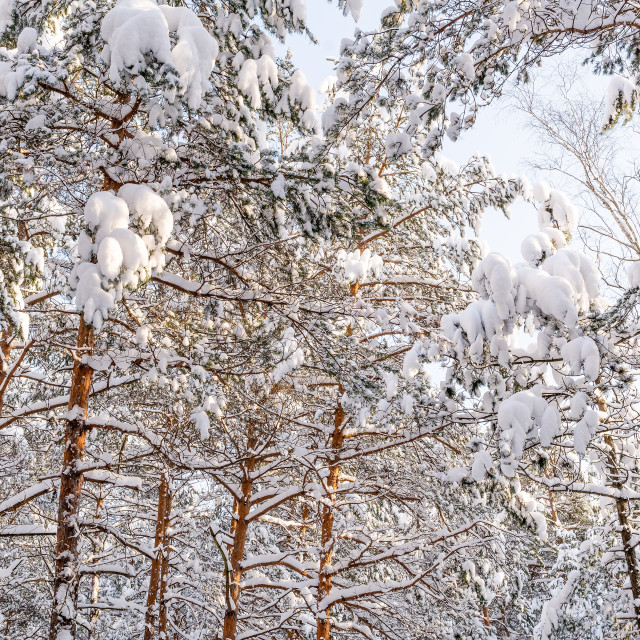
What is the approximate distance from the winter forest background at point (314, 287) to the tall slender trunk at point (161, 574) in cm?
8

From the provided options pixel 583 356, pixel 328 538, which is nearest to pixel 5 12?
pixel 583 356

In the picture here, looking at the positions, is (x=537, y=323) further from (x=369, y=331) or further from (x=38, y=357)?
(x=38, y=357)

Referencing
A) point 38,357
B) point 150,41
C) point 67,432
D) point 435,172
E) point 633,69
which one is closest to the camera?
point 150,41

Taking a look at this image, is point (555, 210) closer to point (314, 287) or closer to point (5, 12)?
point (314, 287)

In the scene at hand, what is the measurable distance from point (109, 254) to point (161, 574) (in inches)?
188

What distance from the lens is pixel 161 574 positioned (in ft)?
21.0

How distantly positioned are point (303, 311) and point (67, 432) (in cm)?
237

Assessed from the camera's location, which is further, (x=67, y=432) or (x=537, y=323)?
(x=67, y=432)

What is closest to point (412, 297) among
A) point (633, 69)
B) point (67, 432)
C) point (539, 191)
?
point (539, 191)

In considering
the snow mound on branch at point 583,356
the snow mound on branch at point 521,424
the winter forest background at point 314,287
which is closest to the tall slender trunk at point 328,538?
the winter forest background at point 314,287

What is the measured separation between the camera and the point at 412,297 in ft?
23.6

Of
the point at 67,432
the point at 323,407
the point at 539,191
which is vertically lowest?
the point at 67,432

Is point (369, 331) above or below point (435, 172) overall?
below

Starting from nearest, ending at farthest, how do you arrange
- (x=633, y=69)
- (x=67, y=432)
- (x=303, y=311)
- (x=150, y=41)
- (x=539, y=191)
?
1. (x=150, y=41)
2. (x=633, y=69)
3. (x=539, y=191)
4. (x=67, y=432)
5. (x=303, y=311)
